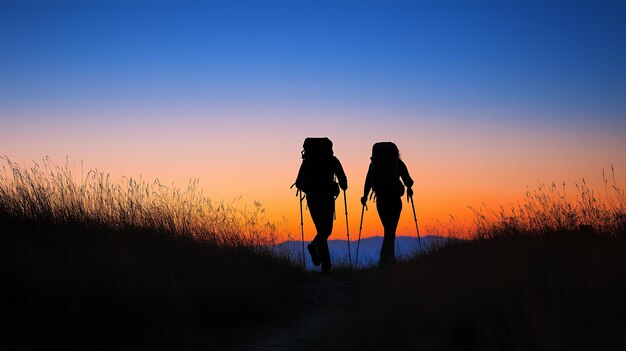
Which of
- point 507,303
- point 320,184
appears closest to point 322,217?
point 320,184

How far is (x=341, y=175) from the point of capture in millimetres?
11281

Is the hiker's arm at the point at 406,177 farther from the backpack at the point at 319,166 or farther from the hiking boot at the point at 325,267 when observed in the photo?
the hiking boot at the point at 325,267

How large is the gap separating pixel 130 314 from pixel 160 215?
513 centimetres

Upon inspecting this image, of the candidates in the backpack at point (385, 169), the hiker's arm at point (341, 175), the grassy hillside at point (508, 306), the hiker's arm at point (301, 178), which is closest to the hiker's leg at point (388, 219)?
the backpack at point (385, 169)

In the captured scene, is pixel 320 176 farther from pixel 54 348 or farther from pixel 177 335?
pixel 54 348

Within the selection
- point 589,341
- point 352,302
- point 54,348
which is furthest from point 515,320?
point 54,348

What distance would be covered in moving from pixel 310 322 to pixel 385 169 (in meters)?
4.34

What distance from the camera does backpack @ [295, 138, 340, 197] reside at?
11156mm

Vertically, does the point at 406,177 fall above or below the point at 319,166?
below

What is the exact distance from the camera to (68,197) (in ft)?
33.9

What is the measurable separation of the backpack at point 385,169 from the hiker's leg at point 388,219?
167 mm

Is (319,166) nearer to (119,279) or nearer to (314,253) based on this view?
(314,253)

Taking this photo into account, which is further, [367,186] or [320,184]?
[367,186]

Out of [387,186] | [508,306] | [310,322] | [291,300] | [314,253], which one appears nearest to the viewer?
[508,306]
